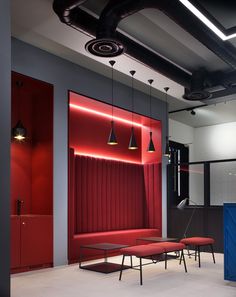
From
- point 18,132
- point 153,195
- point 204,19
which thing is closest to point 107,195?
point 153,195

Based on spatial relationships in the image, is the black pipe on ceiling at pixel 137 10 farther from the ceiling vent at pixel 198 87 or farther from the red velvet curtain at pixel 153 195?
the red velvet curtain at pixel 153 195

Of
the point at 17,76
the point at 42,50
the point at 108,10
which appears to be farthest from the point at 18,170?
the point at 108,10

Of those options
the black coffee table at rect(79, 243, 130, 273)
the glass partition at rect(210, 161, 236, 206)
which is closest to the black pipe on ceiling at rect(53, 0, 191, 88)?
the black coffee table at rect(79, 243, 130, 273)

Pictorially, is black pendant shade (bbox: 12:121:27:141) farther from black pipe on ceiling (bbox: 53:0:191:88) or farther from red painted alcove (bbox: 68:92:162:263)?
black pipe on ceiling (bbox: 53:0:191:88)

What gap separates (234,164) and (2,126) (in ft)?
30.5

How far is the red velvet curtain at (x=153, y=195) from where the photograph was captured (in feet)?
30.1

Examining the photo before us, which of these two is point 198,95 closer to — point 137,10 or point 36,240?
point 137,10

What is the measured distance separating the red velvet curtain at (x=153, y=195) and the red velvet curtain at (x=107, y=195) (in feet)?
0.47

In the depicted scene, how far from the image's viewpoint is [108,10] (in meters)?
4.85

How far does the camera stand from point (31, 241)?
6.16 metres

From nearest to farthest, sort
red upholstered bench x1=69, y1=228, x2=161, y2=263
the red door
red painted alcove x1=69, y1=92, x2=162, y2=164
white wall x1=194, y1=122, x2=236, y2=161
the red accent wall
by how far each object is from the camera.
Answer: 1. the red door
2. the red accent wall
3. red upholstered bench x1=69, y1=228, x2=161, y2=263
4. red painted alcove x1=69, y1=92, x2=162, y2=164
5. white wall x1=194, y1=122, x2=236, y2=161

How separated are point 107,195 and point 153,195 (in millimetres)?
1387

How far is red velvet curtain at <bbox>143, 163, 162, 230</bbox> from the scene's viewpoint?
917 centimetres

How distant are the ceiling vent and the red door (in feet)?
11.6
